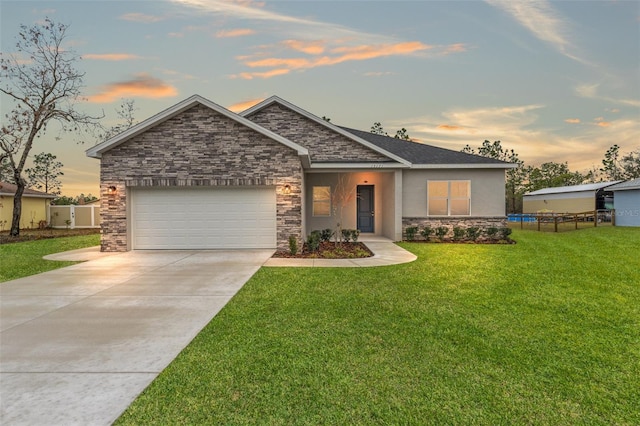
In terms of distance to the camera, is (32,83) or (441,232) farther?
(32,83)

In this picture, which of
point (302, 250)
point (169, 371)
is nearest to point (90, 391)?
point (169, 371)

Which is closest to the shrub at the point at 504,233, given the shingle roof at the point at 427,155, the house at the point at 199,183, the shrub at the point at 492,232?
the shrub at the point at 492,232

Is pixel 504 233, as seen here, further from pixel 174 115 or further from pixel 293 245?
pixel 174 115

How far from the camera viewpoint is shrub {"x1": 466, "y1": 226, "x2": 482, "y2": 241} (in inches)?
569

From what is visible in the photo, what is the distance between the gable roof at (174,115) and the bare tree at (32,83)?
38.0 ft

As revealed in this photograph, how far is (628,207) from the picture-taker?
896 inches

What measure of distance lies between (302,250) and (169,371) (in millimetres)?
8375

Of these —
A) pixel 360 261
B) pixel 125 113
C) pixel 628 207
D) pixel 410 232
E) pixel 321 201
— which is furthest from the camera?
pixel 125 113

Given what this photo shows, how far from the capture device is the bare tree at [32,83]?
18.4m

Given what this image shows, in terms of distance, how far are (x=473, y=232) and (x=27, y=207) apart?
28204 millimetres

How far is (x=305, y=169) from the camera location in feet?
46.4

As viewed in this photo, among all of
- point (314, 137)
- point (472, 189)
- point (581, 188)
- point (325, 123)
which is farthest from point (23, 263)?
point (581, 188)

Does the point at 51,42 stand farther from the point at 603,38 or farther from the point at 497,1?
the point at 603,38

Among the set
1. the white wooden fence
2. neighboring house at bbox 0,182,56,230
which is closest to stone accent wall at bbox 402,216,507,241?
the white wooden fence
